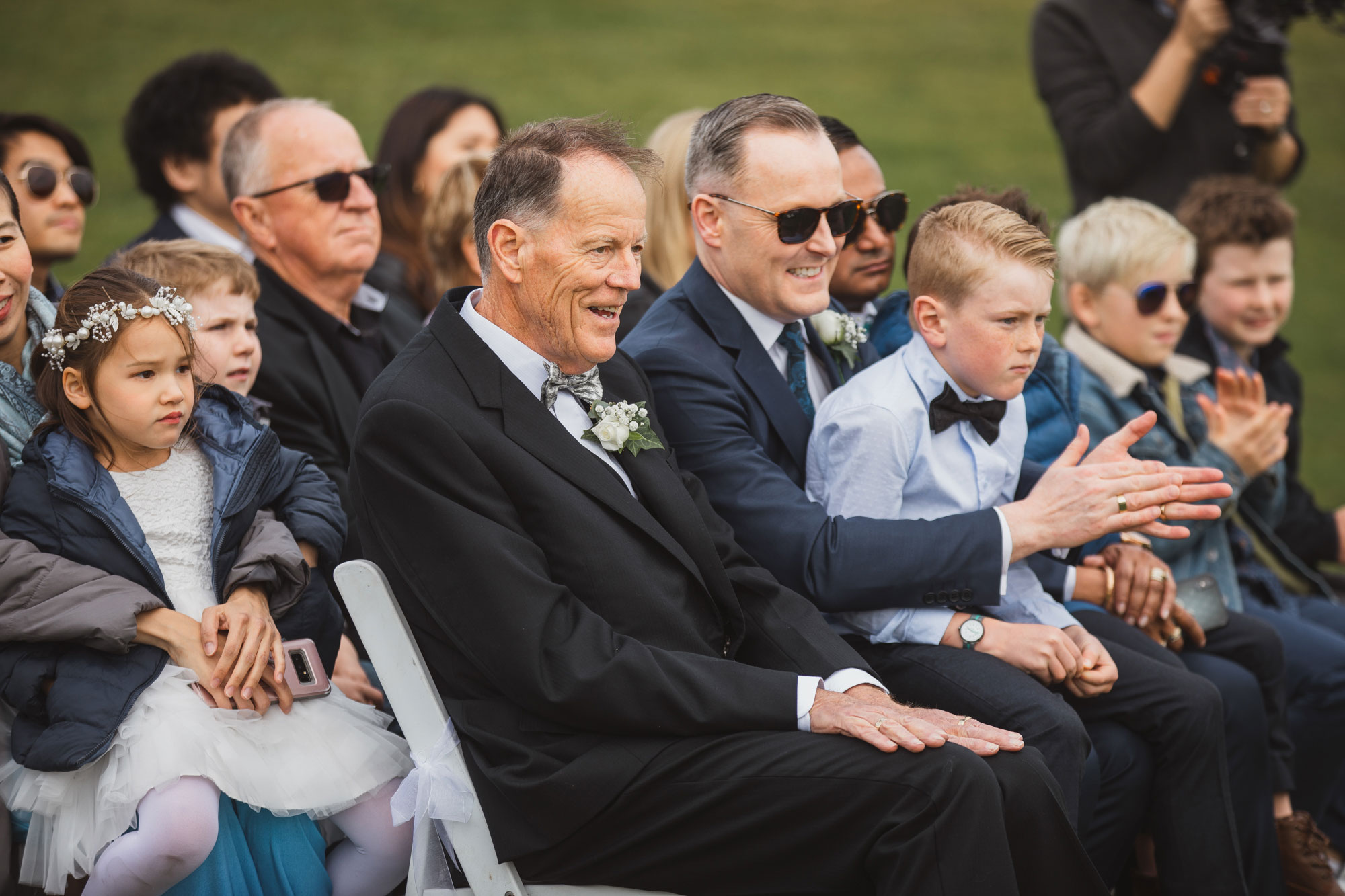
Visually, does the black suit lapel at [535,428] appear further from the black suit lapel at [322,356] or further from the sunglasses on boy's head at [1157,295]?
the sunglasses on boy's head at [1157,295]

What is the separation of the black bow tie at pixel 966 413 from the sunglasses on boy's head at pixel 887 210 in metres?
0.86

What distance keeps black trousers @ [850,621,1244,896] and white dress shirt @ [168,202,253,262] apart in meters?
3.00

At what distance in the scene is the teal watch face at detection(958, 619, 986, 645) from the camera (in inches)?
128

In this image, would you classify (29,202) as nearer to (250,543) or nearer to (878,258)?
(250,543)

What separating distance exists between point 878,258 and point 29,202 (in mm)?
2624

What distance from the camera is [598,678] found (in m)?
2.54

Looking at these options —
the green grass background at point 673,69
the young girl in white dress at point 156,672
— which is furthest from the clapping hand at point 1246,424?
the green grass background at point 673,69

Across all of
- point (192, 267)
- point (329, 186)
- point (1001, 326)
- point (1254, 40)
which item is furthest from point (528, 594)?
point (1254, 40)

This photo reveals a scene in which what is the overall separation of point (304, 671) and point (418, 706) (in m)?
0.44

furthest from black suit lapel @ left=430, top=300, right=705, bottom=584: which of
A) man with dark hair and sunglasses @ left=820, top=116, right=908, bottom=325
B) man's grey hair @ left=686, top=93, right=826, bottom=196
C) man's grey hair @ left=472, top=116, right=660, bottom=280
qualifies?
man with dark hair and sunglasses @ left=820, top=116, right=908, bottom=325

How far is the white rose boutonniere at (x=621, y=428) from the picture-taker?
113 inches

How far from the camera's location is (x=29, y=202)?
3.96 meters

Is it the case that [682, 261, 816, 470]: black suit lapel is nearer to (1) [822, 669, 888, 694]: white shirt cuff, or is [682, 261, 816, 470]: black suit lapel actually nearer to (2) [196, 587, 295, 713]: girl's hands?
(1) [822, 669, 888, 694]: white shirt cuff

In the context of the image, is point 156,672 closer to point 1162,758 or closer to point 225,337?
point 225,337
